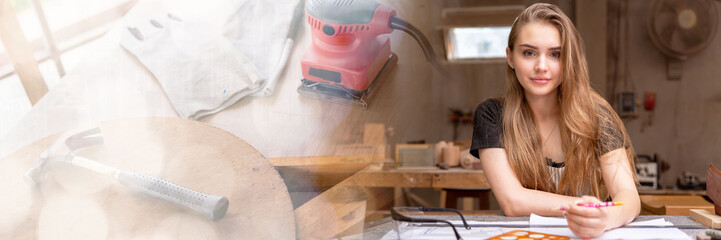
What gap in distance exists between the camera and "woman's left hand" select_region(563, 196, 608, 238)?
35.8 inches

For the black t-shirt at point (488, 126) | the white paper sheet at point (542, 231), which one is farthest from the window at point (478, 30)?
the white paper sheet at point (542, 231)

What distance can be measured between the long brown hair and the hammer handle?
28.2 inches

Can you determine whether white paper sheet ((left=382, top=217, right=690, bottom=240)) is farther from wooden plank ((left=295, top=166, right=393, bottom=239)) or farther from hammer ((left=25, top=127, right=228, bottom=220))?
hammer ((left=25, top=127, right=228, bottom=220))

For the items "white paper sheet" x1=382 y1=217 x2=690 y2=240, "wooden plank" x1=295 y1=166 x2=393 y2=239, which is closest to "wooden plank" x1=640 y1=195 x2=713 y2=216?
"white paper sheet" x1=382 y1=217 x2=690 y2=240

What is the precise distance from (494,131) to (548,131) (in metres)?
0.14

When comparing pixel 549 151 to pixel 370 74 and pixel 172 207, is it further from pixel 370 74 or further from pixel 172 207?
pixel 172 207

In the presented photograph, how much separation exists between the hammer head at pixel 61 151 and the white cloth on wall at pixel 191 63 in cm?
18

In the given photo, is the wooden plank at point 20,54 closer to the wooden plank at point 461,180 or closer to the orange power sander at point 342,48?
the orange power sander at point 342,48

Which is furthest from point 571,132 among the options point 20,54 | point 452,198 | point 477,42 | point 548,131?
point 477,42

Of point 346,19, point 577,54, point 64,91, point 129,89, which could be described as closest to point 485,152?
point 577,54

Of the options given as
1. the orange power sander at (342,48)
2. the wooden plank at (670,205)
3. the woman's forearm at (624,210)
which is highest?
the orange power sander at (342,48)

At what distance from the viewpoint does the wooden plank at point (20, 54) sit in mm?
1082

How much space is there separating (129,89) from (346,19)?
505 mm

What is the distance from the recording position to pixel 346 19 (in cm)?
122
